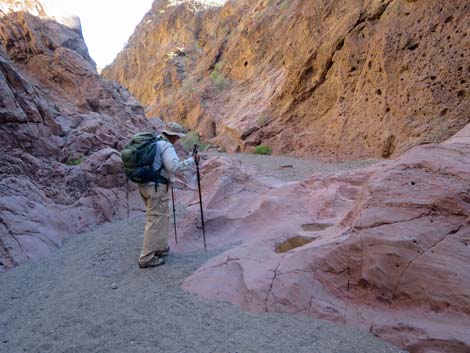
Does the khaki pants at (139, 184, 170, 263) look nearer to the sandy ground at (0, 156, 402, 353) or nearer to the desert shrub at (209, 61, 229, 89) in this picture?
the sandy ground at (0, 156, 402, 353)

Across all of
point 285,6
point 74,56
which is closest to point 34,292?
point 74,56

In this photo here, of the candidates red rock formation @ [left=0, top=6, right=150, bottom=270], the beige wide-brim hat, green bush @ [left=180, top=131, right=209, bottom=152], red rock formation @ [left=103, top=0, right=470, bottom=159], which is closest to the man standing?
the beige wide-brim hat

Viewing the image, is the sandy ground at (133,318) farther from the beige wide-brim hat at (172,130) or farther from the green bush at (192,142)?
the green bush at (192,142)

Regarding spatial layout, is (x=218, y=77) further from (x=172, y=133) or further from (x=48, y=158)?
(x=172, y=133)

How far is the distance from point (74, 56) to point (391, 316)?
15590 millimetres

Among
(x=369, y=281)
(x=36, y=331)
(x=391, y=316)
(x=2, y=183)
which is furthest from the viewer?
(x=2, y=183)

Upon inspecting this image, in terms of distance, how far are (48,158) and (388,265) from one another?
26.0ft

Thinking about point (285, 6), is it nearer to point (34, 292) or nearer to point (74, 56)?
point (74, 56)

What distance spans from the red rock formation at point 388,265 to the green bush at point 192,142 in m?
14.5

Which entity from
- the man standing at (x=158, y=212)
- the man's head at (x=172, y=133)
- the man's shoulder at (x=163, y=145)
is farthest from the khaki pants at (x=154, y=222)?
the man's head at (x=172, y=133)

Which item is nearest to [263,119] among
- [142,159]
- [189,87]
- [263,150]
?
[263,150]

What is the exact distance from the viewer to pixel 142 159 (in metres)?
4.96

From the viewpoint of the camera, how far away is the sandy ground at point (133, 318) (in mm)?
3152

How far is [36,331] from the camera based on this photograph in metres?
3.75
